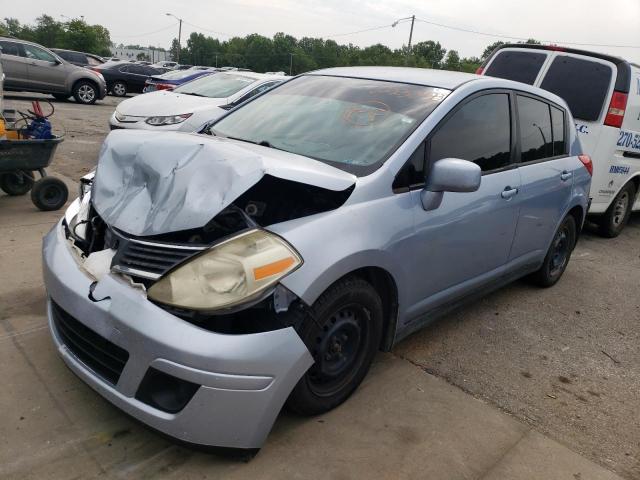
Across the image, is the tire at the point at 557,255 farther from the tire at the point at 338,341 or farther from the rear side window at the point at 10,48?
the rear side window at the point at 10,48

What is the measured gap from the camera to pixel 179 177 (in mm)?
2508

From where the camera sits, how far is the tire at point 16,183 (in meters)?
5.81

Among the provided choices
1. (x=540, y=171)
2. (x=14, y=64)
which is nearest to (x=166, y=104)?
(x=540, y=171)

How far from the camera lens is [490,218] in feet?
11.5

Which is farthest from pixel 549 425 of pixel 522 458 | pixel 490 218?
pixel 490 218

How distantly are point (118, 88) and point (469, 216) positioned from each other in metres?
20.2

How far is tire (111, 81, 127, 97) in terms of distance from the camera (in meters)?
20.7

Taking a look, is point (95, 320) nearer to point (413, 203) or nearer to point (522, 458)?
point (413, 203)

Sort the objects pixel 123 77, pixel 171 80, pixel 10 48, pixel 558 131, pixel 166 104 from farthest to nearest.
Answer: pixel 123 77 < pixel 10 48 < pixel 171 80 < pixel 166 104 < pixel 558 131

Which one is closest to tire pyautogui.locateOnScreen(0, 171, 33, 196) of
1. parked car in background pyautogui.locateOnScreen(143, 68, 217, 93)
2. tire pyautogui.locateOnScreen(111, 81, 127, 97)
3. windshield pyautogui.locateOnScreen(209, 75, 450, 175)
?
windshield pyautogui.locateOnScreen(209, 75, 450, 175)

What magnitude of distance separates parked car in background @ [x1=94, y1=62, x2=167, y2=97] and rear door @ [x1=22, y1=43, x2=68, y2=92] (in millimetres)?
4890

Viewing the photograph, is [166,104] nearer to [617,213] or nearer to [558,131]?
[558,131]

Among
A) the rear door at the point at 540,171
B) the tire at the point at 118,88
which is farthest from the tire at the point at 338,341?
the tire at the point at 118,88

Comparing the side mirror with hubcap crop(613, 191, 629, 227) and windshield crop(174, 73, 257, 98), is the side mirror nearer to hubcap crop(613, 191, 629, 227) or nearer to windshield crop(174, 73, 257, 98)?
hubcap crop(613, 191, 629, 227)
